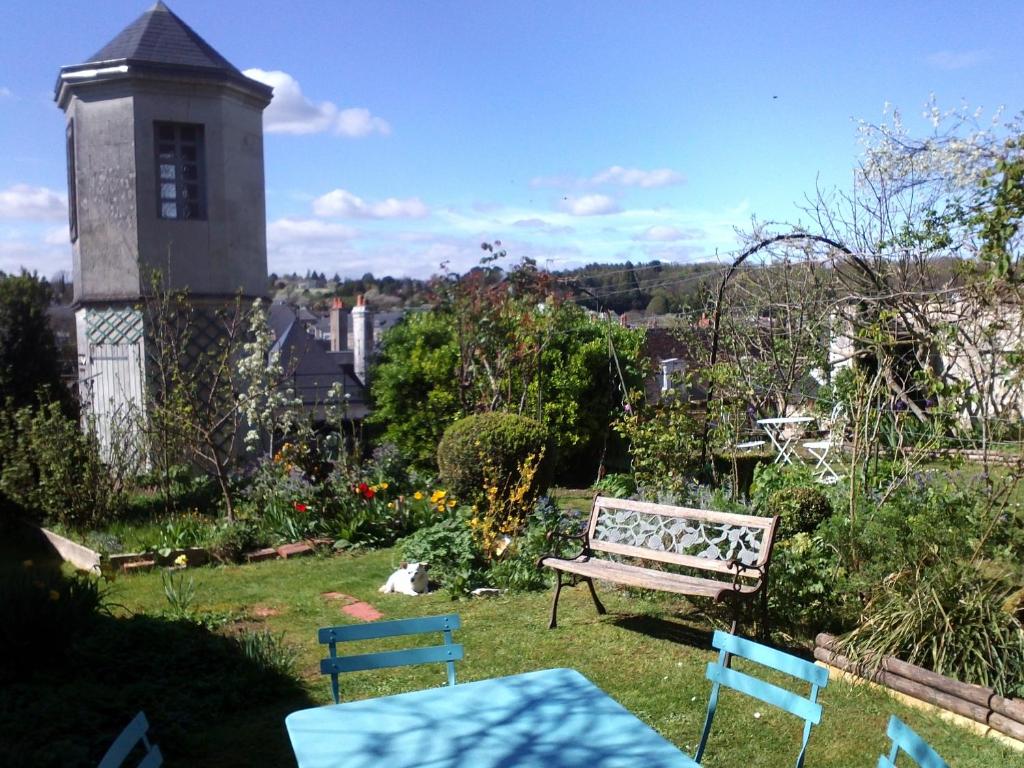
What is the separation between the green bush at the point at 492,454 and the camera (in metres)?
9.10

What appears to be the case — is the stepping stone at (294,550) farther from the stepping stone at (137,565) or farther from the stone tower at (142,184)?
the stone tower at (142,184)

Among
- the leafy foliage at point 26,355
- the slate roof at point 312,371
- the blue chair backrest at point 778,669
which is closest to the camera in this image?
the blue chair backrest at point 778,669

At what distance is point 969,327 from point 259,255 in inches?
370

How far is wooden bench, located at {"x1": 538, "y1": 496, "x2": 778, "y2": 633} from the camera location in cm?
559

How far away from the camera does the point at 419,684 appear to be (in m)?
5.16

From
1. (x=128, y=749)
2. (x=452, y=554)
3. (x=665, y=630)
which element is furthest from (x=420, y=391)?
(x=128, y=749)

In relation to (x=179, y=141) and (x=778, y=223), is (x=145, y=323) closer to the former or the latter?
(x=179, y=141)

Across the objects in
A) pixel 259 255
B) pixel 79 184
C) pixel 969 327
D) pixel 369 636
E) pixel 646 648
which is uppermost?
pixel 79 184

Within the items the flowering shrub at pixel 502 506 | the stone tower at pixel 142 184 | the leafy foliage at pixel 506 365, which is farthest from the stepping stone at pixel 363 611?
the stone tower at pixel 142 184

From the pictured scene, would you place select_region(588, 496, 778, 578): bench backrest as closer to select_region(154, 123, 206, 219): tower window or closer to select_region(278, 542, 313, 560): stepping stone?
select_region(278, 542, 313, 560): stepping stone

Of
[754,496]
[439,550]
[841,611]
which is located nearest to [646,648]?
[841,611]

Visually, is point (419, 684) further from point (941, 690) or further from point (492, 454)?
A: point (492, 454)

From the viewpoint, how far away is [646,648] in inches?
223

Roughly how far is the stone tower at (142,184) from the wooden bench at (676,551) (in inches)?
289
